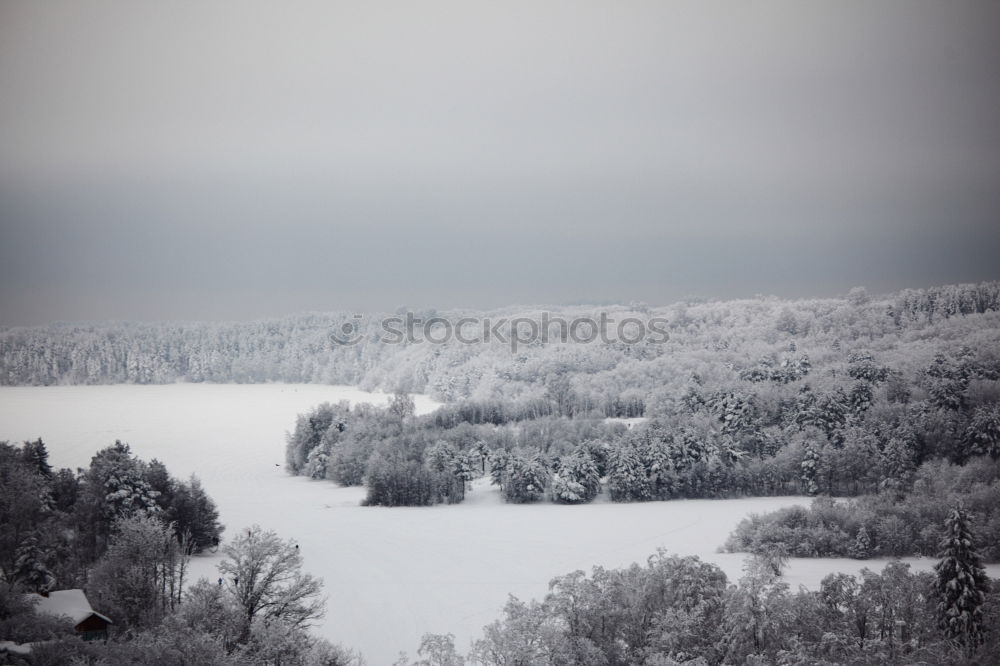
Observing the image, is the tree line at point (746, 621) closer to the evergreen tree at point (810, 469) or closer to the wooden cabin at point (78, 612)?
the wooden cabin at point (78, 612)

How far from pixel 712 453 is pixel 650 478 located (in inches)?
240

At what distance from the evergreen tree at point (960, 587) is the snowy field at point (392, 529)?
1039cm

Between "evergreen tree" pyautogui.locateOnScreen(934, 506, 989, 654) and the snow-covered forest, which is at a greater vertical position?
the snow-covered forest

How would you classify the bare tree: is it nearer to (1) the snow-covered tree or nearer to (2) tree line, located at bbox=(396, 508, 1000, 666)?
(2) tree line, located at bbox=(396, 508, 1000, 666)

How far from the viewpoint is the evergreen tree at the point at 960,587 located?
67.2ft

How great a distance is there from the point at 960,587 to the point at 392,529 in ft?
106

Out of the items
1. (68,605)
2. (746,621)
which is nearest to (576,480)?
(746,621)

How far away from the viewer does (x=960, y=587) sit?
69.4 feet

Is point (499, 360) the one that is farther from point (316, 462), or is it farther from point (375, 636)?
point (375, 636)

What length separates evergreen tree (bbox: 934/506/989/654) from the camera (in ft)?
67.2

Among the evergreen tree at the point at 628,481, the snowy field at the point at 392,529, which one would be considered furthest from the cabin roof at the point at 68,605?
the evergreen tree at the point at 628,481

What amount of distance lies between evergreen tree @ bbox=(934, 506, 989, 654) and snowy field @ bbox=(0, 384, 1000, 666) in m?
10.4

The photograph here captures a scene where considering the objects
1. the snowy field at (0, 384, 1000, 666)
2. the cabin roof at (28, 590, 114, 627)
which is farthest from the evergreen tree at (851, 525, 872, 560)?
the cabin roof at (28, 590, 114, 627)

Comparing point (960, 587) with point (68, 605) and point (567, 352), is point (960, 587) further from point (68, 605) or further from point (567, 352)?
point (567, 352)
